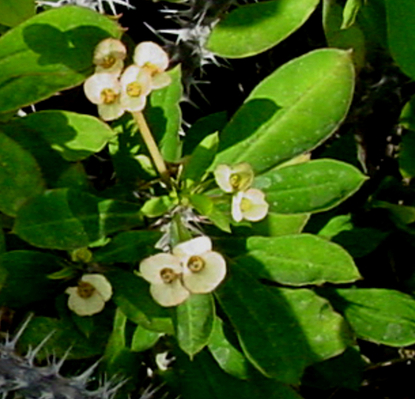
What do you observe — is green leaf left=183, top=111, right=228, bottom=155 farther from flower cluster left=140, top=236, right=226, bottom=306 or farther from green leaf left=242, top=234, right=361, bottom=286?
flower cluster left=140, top=236, right=226, bottom=306

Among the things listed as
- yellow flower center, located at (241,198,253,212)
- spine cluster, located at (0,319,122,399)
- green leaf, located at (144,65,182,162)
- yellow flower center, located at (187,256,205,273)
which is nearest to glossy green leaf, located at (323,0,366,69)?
green leaf, located at (144,65,182,162)

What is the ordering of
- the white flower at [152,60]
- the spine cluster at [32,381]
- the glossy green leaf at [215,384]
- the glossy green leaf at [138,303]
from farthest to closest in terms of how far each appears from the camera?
the glossy green leaf at [215,384]
the glossy green leaf at [138,303]
the white flower at [152,60]
the spine cluster at [32,381]

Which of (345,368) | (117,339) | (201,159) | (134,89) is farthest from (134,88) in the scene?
(345,368)

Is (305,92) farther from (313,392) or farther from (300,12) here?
(313,392)

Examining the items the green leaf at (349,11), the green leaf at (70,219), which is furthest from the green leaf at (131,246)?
the green leaf at (349,11)

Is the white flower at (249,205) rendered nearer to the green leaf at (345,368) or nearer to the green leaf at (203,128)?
the green leaf at (203,128)

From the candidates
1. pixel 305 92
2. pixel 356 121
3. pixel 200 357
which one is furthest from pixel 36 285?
pixel 356 121

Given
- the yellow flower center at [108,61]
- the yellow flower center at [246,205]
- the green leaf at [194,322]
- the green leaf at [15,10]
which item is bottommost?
the green leaf at [194,322]
